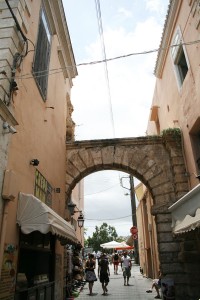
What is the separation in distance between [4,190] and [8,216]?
0.43 metres

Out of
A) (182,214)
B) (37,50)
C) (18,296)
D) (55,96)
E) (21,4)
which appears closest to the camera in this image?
(18,296)

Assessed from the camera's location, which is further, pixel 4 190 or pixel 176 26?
pixel 176 26

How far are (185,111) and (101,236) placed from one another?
5524cm

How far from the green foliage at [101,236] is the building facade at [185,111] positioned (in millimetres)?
52107

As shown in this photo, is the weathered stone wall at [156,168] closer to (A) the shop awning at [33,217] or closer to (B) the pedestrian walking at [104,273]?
(B) the pedestrian walking at [104,273]

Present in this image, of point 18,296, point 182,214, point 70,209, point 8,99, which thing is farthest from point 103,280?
point 8,99

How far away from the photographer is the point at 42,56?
6.59 metres

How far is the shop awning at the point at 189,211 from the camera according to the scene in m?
4.76

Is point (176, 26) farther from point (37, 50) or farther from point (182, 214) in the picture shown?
point (182, 214)

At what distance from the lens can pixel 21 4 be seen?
5.14m

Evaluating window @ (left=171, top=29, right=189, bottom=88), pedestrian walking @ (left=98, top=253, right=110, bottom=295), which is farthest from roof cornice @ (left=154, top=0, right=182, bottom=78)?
pedestrian walking @ (left=98, top=253, right=110, bottom=295)

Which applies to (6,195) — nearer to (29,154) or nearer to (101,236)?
(29,154)

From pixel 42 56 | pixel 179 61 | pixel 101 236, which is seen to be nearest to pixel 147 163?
pixel 179 61

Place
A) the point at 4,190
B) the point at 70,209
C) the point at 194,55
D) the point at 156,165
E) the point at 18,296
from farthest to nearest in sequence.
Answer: the point at 70,209 < the point at 156,165 < the point at 194,55 < the point at 18,296 < the point at 4,190
